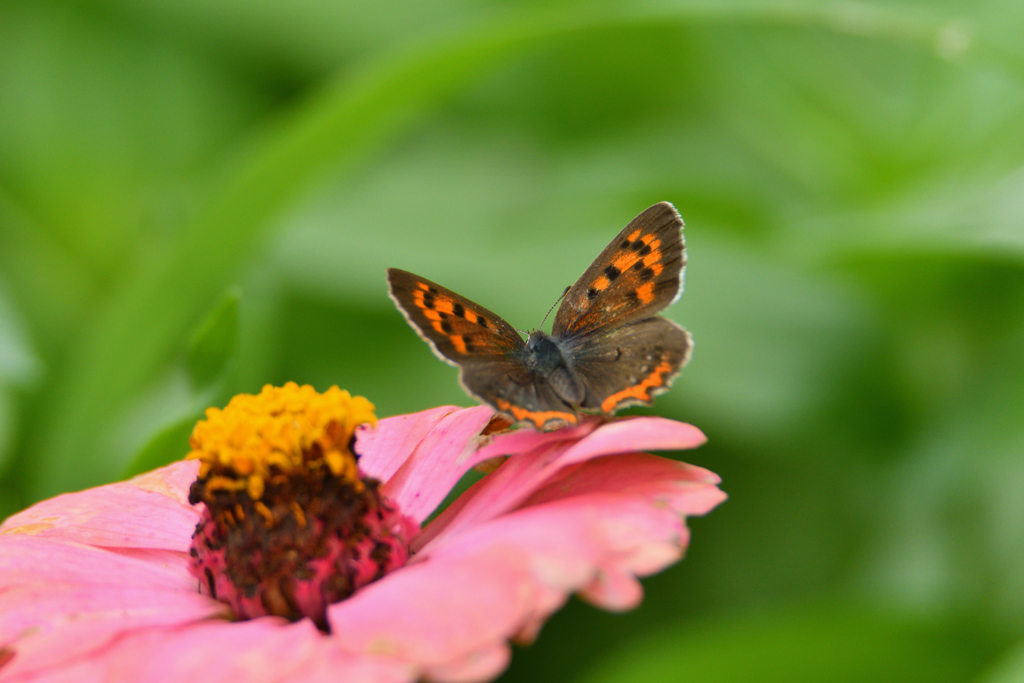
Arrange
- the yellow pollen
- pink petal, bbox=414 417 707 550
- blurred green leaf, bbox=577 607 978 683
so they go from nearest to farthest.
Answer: pink petal, bbox=414 417 707 550 → the yellow pollen → blurred green leaf, bbox=577 607 978 683

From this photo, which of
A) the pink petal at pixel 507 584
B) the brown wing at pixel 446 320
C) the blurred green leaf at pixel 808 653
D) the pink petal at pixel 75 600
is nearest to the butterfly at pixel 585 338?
the brown wing at pixel 446 320

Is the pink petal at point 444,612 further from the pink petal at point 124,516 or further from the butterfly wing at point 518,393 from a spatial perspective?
the pink petal at point 124,516

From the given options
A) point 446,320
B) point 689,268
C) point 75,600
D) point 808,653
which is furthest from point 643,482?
point 689,268

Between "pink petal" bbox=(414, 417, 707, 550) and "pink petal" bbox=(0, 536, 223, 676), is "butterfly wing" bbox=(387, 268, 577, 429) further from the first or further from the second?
"pink petal" bbox=(0, 536, 223, 676)

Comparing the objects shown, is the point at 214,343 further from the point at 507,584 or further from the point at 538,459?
the point at 507,584

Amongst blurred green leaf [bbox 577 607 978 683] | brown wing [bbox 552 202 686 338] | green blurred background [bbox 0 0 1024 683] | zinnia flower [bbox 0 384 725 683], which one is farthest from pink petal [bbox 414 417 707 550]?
blurred green leaf [bbox 577 607 978 683]

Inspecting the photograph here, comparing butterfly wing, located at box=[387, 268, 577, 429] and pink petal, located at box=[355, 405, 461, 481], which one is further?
pink petal, located at box=[355, 405, 461, 481]
